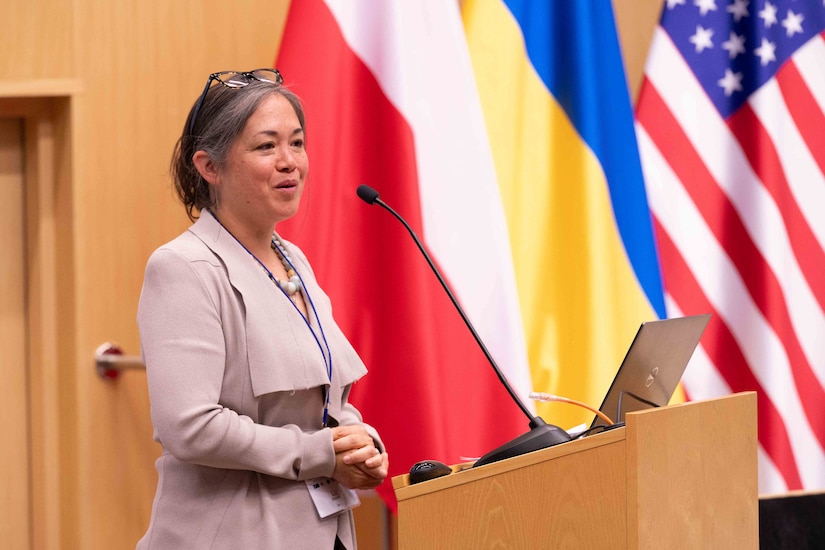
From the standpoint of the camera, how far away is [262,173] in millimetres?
1712

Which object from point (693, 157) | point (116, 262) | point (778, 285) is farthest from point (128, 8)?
point (778, 285)

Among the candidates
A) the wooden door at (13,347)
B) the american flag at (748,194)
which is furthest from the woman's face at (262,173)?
the american flag at (748,194)

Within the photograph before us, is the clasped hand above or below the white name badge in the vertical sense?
above

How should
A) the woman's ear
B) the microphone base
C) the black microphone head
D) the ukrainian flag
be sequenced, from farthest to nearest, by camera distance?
the ukrainian flag
the black microphone head
the woman's ear
the microphone base

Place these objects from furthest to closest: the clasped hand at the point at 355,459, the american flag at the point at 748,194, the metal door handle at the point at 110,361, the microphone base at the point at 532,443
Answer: the american flag at the point at 748,194, the metal door handle at the point at 110,361, the clasped hand at the point at 355,459, the microphone base at the point at 532,443

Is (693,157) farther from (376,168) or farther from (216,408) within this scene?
(216,408)

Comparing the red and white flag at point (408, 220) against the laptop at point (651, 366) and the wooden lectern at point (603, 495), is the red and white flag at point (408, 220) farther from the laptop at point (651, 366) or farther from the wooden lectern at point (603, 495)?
the wooden lectern at point (603, 495)

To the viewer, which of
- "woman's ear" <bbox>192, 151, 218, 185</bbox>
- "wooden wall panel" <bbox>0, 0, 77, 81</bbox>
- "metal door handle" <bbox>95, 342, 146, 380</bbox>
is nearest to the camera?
"woman's ear" <bbox>192, 151, 218, 185</bbox>

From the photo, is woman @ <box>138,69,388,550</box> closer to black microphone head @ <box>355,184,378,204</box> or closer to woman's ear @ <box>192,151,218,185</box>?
woman's ear @ <box>192,151,218,185</box>

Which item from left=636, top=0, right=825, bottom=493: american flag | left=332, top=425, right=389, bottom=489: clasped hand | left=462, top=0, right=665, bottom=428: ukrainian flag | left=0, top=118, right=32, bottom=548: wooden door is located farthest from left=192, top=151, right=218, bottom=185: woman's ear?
left=636, top=0, right=825, bottom=493: american flag

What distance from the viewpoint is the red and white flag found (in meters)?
2.48

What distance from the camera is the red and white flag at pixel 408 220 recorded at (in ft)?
8.13

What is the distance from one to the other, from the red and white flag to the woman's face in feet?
2.30

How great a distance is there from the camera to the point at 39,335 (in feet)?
8.14
